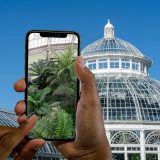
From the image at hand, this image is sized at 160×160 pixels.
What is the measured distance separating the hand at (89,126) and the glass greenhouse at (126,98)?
58.9 meters

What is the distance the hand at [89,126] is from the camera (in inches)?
107

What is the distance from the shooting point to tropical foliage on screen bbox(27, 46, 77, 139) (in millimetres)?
3246

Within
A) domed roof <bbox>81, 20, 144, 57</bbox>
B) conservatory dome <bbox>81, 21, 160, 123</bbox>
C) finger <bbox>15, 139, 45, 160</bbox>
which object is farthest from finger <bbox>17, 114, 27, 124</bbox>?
domed roof <bbox>81, 20, 144, 57</bbox>

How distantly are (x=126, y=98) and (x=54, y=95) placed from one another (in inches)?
2436

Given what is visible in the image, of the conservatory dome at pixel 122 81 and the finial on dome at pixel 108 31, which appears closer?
the conservatory dome at pixel 122 81

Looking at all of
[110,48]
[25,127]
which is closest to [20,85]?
[25,127]

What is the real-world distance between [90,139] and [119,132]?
60.5 m

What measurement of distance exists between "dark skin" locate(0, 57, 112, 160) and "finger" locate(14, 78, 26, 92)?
14 centimetres

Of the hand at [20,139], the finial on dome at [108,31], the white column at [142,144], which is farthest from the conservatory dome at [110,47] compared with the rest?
the hand at [20,139]

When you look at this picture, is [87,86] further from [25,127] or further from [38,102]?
[38,102]

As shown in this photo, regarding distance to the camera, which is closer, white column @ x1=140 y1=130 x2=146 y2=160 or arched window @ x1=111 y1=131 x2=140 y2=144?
white column @ x1=140 y1=130 x2=146 y2=160

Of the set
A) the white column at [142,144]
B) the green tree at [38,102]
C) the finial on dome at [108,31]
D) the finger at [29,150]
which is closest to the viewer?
the finger at [29,150]

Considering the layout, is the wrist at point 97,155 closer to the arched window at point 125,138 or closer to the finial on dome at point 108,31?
the arched window at point 125,138

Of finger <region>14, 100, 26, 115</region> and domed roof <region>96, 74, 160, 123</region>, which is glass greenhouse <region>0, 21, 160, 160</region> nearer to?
domed roof <region>96, 74, 160, 123</region>
